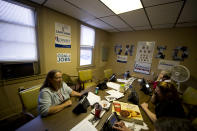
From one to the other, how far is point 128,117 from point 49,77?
3.77ft

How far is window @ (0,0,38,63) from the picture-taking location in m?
1.43

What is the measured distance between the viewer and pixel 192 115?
1.22 metres

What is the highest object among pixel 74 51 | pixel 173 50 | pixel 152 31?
pixel 152 31

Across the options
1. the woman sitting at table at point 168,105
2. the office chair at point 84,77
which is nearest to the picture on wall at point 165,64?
the woman sitting at table at point 168,105

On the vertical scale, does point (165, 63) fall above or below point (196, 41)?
below

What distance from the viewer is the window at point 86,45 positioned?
2.94 metres

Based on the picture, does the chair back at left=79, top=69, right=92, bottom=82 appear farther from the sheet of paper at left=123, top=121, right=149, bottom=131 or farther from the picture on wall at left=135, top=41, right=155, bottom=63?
the picture on wall at left=135, top=41, right=155, bottom=63

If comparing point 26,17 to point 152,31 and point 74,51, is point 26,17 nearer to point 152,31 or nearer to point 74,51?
point 74,51

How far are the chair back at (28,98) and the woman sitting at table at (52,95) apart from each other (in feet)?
0.70

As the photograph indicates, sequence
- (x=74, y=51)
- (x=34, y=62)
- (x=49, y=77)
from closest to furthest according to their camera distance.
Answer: (x=49, y=77)
(x=34, y=62)
(x=74, y=51)

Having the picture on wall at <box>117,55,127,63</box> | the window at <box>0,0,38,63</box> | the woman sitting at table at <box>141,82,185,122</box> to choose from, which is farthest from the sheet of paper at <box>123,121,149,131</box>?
the picture on wall at <box>117,55,127,63</box>

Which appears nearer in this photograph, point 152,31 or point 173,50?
point 173,50

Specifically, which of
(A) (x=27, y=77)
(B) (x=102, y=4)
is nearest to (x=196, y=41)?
(B) (x=102, y=4)

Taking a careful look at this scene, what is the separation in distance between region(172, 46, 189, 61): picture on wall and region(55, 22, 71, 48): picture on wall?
354 cm
